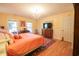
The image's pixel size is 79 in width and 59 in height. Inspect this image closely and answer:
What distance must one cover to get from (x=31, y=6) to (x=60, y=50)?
856 mm

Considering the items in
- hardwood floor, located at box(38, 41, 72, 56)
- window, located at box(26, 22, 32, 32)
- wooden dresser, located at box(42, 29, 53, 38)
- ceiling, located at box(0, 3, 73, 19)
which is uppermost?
ceiling, located at box(0, 3, 73, 19)

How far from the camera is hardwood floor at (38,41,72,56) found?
4.69 ft

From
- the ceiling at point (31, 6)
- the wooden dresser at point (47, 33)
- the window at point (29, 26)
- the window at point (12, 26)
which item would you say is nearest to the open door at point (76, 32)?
the ceiling at point (31, 6)

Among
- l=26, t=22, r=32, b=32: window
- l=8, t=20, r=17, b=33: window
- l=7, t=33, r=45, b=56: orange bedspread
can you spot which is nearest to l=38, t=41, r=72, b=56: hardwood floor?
l=7, t=33, r=45, b=56: orange bedspread

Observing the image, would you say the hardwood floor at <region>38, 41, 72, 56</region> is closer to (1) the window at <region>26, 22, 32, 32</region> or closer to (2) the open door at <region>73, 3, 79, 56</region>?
(2) the open door at <region>73, 3, 79, 56</region>

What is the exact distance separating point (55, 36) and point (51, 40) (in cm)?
10

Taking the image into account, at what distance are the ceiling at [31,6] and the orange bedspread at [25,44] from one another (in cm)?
35

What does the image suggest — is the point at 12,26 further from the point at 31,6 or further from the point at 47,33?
the point at 47,33

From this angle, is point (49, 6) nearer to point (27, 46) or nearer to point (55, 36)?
point (55, 36)

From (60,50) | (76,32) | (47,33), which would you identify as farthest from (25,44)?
(76,32)

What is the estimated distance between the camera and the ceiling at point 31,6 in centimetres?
134

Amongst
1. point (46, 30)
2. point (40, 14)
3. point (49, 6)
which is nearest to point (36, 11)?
point (40, 14)

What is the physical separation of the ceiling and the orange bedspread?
347 millimetres

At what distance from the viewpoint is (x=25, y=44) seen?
1.41 meters
